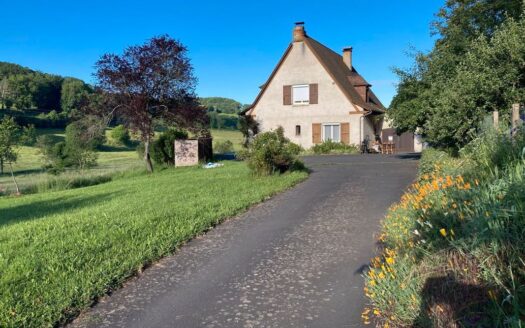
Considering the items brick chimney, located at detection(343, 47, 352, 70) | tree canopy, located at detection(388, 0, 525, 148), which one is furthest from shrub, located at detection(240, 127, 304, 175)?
brick chimney, located at detection(343, 47, 352, 70)

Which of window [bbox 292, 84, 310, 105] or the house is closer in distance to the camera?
the house

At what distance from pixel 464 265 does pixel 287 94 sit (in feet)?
Result: 92.4

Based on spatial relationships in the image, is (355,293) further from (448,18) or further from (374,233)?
(448,18)

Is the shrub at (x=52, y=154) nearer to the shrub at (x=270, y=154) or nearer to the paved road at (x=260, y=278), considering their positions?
the shrub at (x=270, y=154)

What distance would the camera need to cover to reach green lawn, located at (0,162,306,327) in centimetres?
382

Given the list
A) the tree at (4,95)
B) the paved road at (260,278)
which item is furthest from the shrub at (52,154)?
the tree at (4,95)

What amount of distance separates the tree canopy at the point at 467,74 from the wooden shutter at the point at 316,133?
47.4 feet

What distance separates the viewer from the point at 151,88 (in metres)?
18.9

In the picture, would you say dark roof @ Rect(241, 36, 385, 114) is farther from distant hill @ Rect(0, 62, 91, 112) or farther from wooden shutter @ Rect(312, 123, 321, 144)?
distant hill @ Rect(0, 62, 91, 112)

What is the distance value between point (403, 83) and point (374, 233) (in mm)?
11099

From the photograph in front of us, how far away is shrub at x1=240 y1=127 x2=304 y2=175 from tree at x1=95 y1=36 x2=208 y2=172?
7406mm

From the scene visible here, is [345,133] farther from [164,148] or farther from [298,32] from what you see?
[164,148]

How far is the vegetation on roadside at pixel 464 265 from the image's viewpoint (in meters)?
2.59

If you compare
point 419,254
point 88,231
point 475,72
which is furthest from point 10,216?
point 475,72
